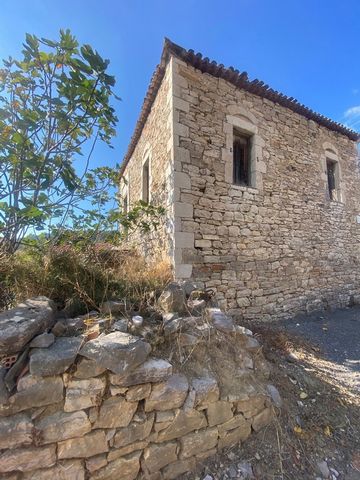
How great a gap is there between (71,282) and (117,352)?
2.79 ft

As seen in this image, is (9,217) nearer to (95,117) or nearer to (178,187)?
(95,117)

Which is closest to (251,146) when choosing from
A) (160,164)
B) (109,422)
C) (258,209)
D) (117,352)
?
(258,209)

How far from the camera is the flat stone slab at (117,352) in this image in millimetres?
1715

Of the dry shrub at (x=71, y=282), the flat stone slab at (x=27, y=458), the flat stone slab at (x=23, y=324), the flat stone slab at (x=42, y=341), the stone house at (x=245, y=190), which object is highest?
the stone house at (x=245, y=190)

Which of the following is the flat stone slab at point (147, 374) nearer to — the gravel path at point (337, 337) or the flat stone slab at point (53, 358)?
the flat stone slab at point (53, 358)

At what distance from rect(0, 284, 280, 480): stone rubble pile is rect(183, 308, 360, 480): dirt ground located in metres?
0.17

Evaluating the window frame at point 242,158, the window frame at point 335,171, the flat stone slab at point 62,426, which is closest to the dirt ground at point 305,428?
the flat stone slab at point 62,426

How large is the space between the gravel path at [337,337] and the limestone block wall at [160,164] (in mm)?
3131

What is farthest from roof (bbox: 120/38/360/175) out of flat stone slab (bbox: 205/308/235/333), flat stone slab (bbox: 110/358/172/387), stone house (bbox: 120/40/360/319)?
flat stone slab (bbox: 110/358/172/387)

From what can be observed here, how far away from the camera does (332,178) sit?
734 cm

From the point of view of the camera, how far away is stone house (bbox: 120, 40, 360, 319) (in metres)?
4.57

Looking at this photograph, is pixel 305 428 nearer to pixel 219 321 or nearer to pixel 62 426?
pixel 219 321

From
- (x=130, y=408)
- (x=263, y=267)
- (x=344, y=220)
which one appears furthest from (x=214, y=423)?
(x=344, y=220)

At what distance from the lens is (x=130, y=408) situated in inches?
70.0
